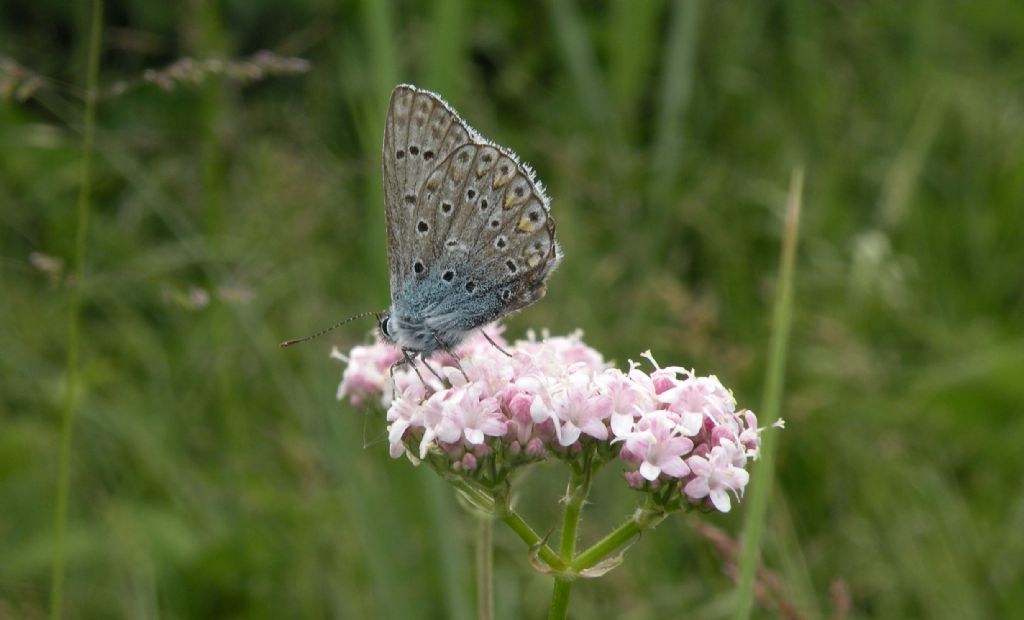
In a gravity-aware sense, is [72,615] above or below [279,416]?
below

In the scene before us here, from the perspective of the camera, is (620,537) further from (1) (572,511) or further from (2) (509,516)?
(2) (509,516)

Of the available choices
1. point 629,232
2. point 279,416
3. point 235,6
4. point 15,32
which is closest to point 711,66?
point 629,232

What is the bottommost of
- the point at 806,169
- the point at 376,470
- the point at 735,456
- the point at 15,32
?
the point at 735,456

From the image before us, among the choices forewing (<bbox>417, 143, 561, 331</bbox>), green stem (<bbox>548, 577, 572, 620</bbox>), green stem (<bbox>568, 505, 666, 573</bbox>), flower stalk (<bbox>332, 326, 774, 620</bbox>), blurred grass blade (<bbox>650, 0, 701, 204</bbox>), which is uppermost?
blurred grass blade (<bbox>650, 0, 701, 204</bbox>)

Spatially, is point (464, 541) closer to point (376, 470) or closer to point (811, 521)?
point (376, 470)

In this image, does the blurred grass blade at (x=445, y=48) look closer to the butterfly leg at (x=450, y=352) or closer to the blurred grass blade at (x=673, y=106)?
the butterfly leg at (x=450, y=352)

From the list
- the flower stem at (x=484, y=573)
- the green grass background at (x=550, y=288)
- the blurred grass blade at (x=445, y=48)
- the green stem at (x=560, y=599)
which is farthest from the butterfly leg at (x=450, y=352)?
the blurred grass blade at (x=445, y=48)

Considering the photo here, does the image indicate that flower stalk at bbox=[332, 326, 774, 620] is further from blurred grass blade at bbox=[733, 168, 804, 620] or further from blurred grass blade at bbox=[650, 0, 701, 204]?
blurred grass blade at bbox=[650, 0, 701, 204]

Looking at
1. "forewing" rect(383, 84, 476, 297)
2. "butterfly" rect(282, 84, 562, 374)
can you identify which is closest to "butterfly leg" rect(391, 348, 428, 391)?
"butterfly" rect(282, 84, 562, 374)

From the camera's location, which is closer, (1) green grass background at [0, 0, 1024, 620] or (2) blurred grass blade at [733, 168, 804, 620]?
(2) blurred grass blade at [733, 168, 804, 620]
